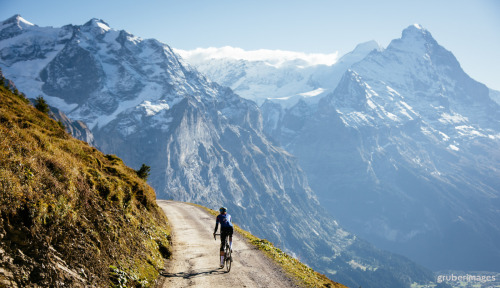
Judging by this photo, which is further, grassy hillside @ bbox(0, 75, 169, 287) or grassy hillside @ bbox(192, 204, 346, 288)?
grassy hillside @ bbox(192, 204, 346, 288)

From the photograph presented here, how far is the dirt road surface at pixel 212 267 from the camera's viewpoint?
15.2 metres

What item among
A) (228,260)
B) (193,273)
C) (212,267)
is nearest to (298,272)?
(228,260)

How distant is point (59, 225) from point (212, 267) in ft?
31.0

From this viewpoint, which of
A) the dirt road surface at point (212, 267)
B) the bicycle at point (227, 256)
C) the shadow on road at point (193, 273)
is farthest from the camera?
the bicycle at point (227, 256)

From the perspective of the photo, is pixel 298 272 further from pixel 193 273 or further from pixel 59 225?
pixel 59 225

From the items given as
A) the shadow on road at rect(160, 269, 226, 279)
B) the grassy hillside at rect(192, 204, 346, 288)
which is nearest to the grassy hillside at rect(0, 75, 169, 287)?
the shadow on road at rect(160, 269, 226, 279)

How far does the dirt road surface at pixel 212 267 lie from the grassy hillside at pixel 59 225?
1.41 meters

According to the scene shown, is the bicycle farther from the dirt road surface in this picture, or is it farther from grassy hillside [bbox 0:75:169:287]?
grassy hillside [bbox 0:75:169:287]

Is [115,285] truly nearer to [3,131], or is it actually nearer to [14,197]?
[14,197]

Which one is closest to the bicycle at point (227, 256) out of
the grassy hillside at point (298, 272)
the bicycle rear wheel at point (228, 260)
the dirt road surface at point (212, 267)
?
the bicycle rear wheel at point (228, 260)

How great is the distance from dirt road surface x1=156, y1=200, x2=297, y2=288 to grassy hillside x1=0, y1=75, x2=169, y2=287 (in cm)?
141

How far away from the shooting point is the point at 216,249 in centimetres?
2216

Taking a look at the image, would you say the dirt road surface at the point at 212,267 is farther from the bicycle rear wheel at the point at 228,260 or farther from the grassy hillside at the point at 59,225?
the grassy hillside at the point at 59,225

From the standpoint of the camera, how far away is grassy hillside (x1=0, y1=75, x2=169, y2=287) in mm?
8906
